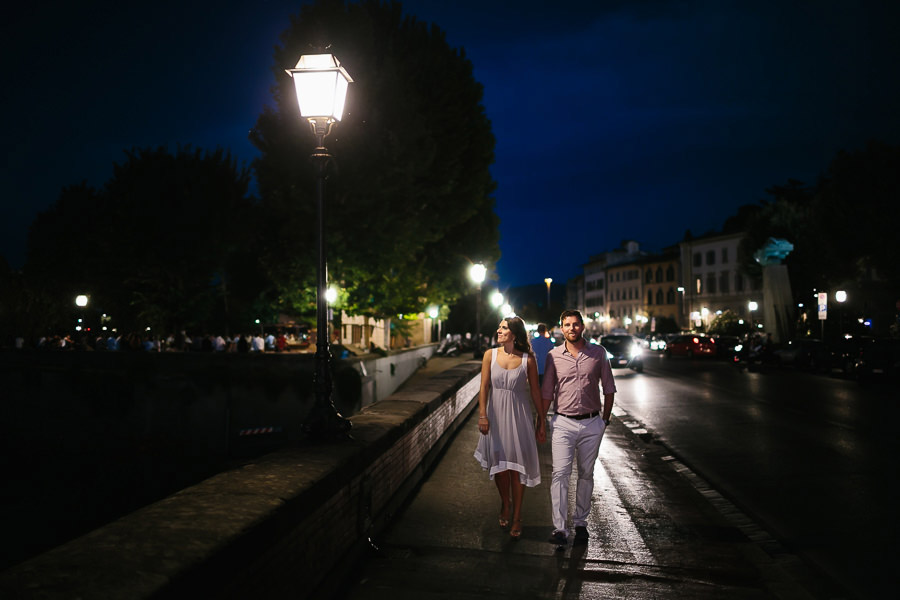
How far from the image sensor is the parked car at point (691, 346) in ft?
158

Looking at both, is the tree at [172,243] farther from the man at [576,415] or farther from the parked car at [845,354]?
the man at [576,415]

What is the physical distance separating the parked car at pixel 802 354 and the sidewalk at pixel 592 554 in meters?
27.5

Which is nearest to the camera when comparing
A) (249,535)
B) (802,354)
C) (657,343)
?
(249,535)

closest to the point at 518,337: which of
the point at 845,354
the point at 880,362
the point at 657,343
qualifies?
the point at 880,362

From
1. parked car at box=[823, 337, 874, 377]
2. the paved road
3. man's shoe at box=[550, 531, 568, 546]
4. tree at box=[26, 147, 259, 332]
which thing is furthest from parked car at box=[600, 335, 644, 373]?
man's shoe at box=[550, 531, 568, 546]

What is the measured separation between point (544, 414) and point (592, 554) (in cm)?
121

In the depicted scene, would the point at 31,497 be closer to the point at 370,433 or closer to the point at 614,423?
the point at 614,423

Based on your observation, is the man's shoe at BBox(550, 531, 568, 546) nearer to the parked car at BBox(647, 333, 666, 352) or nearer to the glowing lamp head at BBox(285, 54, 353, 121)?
the glowing lamp head at BBox(285, 54, 353, 121)

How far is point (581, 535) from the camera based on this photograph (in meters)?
6.55

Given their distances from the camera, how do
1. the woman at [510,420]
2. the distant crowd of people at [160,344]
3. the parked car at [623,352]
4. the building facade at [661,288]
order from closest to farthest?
the woman at [510,420], the parked car at [623,352], the distant crowd of people at [160,344], the building facade at [661,288]

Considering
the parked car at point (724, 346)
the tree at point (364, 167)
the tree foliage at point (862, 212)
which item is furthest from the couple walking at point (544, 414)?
the parked car at point (724, 346)

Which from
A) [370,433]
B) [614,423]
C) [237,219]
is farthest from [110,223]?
[370,433]

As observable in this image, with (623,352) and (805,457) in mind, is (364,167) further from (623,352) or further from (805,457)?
(805,457)

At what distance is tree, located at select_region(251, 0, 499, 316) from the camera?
92.2 ft
